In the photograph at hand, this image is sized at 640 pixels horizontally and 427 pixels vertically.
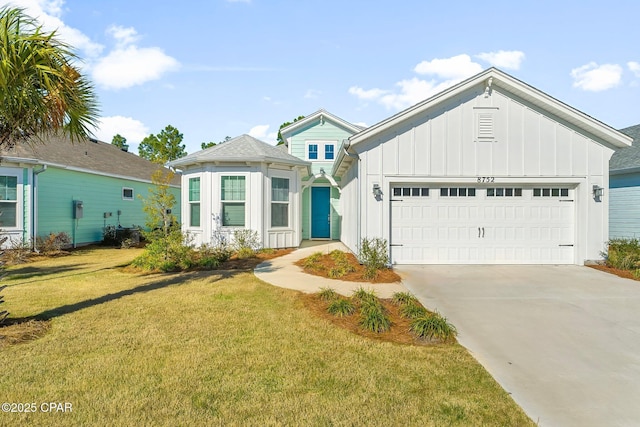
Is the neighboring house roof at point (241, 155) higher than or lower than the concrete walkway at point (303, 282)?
higher

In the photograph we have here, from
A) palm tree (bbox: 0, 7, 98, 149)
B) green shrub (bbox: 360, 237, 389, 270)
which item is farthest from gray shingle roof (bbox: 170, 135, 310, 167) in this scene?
palm tree (bbox: 0, 7, 98, 149)

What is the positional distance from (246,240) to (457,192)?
709 cm

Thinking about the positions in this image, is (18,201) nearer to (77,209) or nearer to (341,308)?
(77,209)

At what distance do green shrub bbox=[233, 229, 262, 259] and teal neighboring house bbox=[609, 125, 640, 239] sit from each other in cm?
1251

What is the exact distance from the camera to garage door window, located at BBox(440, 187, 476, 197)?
392 inches

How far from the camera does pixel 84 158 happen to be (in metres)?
16.3

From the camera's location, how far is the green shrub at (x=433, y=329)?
182 inches

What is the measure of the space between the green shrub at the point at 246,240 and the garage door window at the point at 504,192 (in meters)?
7.63

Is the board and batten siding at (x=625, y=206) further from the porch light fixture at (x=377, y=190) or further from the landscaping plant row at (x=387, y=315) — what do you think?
the landscaping plant row at (x=387, y=315)

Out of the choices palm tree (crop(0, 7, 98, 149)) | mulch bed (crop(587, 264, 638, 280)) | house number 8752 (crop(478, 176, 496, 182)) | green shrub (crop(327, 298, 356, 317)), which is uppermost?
palm tree (crop(0, 7, 98, 149))

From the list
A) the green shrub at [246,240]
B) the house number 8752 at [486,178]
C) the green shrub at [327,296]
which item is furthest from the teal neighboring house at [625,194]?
the green shrub at [246,240]

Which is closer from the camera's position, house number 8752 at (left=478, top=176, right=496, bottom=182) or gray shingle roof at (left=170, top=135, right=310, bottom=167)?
house number 8752 at (left=478, top=176, right=496, bottom=182)

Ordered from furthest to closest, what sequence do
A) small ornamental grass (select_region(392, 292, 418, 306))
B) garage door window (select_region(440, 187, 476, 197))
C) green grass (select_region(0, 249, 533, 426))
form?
garage door window (select_region(440, 187, 476, 197))
small ornamental grass (select_region(392, 292, 418, 306))
green grass (select_region(0, 249, 533, 426))

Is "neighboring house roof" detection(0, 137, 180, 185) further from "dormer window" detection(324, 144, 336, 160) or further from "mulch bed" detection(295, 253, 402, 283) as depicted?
"dormer window" detection(324, 144, 336, 160)
